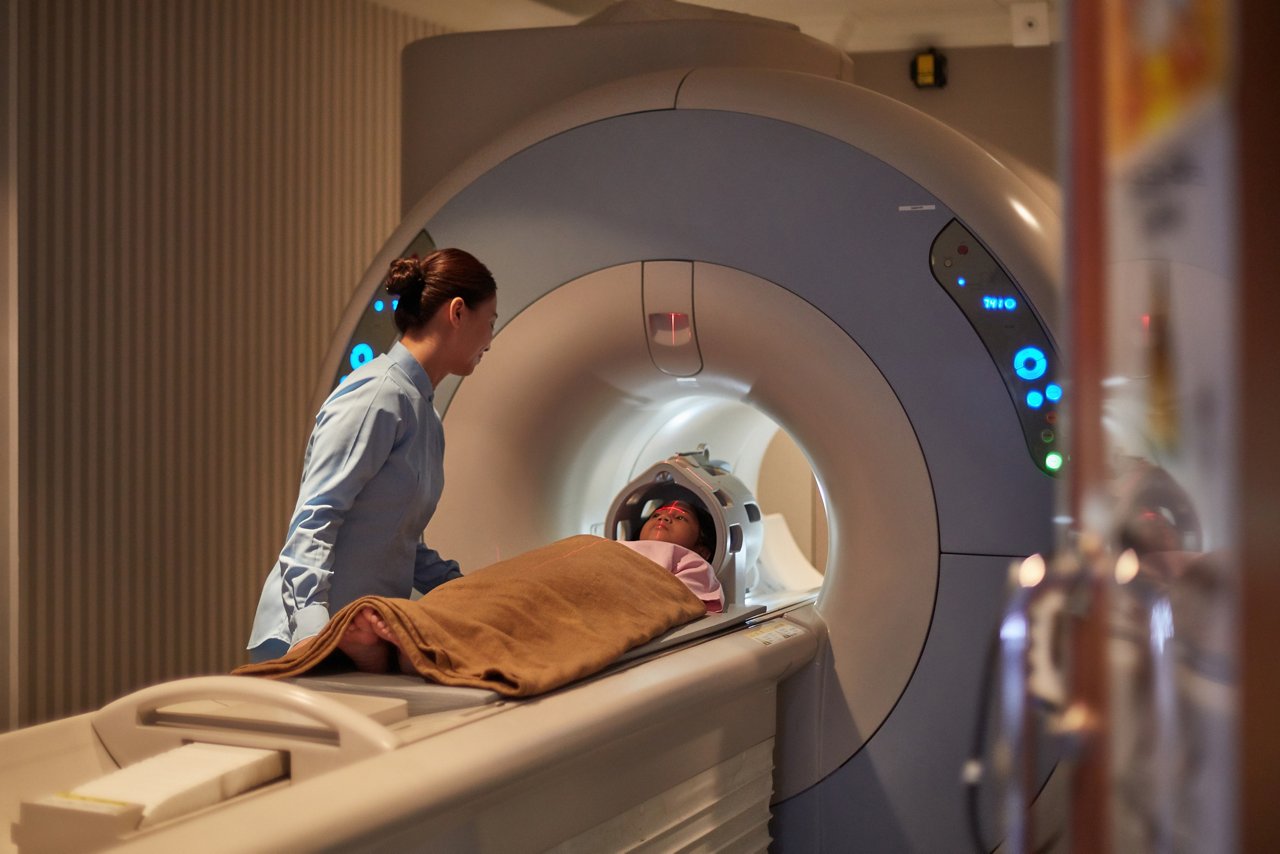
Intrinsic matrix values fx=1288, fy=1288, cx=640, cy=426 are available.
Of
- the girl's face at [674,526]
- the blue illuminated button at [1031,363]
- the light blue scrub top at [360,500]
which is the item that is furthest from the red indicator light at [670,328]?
the blue illuminated button at [1031,363]

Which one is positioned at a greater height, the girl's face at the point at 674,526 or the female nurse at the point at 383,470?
the female nurse at the point at 383,470

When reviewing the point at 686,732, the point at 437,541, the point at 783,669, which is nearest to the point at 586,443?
the point at 437,541

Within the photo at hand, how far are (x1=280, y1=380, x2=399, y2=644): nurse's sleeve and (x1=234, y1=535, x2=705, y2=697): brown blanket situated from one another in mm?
132

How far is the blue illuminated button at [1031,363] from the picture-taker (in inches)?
83.5

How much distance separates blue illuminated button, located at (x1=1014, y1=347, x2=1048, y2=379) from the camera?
2.12m

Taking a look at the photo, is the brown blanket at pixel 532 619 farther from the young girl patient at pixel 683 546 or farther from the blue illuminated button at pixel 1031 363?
the blue illuminated button at pixel 1031 363

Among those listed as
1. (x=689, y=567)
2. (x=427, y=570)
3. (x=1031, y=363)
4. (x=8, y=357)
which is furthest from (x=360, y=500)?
(x=8, y=357)

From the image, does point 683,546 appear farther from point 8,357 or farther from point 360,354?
point 8,357

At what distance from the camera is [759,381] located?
7.73ft

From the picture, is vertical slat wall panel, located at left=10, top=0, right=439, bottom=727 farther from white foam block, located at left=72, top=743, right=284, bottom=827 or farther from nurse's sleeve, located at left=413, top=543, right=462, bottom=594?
white foam block, located at left=72, top=743, right=284, bottom=827

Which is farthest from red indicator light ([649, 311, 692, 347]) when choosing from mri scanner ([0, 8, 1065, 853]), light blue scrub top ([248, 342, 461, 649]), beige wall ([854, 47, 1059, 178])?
beige wall ([854, 47, 1059, 178])

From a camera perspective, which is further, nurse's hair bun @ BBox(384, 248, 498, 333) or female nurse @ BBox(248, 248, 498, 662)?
nurse's hair bun @ BBox(384, 248, 498, 333)

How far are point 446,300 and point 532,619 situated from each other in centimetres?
60

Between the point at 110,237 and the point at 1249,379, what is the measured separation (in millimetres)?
3178
